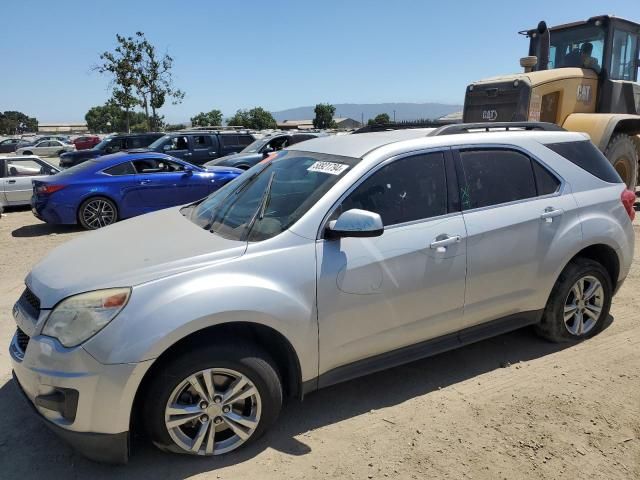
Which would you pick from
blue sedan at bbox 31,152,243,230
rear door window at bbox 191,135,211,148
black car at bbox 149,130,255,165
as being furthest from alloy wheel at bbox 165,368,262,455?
rear door window at bbox 191,135,211,148

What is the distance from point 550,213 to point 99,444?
127 inches

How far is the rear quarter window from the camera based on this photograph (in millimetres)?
4000

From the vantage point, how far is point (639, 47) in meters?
9.46

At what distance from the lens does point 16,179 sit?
1155cm

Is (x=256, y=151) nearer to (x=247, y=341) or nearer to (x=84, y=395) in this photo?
(x=247, y=341)

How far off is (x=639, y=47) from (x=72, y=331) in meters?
10.6

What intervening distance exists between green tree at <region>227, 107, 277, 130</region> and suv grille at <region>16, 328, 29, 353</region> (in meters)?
54.3

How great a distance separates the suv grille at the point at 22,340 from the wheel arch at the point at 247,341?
0.70 meters

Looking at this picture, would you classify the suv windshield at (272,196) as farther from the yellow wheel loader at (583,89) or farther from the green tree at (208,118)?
the green tree at (208,118)

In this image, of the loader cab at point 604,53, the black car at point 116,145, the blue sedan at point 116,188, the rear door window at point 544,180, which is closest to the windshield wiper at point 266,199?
the rear door window at point 544,180

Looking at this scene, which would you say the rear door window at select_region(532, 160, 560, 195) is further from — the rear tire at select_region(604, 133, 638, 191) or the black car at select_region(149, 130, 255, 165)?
the black car at select_region(149, 130, 255, 165)

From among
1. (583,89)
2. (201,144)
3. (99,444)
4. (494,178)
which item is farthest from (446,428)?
(201,144)

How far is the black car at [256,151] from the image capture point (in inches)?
535

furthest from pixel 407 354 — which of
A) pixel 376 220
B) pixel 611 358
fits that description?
pixel 611 358
